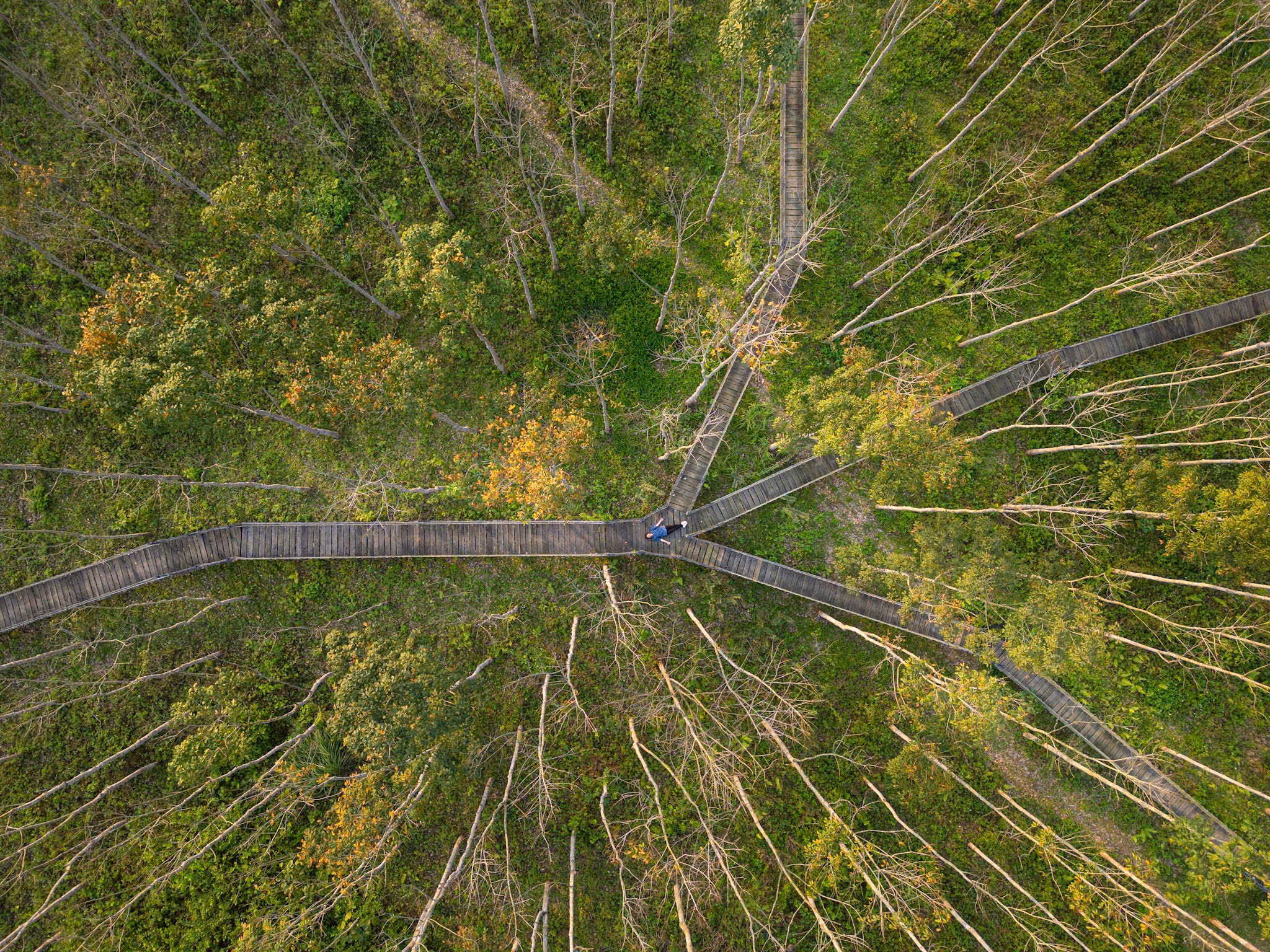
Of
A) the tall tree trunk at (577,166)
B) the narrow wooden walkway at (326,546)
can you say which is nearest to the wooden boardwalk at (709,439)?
the narrow wooden walkway at (326,546)

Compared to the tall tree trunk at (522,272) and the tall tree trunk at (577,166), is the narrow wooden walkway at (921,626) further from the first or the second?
the tall tree trunk at (577,166)

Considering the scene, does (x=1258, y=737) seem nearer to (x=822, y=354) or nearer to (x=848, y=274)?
(x=822, y=354)

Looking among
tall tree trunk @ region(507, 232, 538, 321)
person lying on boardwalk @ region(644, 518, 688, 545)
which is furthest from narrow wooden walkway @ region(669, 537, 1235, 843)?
tall tree trunk @ region(507, 232, 538, 321)

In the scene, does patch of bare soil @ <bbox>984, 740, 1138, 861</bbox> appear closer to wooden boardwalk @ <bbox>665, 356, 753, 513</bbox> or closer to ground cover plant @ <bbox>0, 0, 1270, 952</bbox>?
ground cover plant @ <bbox>0, 0, 1270, 952</bbox>

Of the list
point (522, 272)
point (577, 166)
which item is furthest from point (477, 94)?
point (522, 272)

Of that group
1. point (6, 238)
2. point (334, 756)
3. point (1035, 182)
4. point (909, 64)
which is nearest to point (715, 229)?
point (909, 64)

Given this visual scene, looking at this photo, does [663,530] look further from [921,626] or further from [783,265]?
[783,265]
